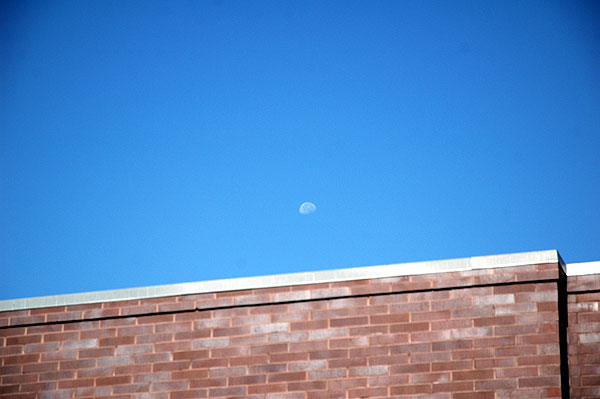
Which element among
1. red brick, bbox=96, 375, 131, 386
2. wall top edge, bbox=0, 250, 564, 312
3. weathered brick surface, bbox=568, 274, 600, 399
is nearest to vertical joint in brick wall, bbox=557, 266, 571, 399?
weathered brick surface, bbox=568, 274, 600, 399

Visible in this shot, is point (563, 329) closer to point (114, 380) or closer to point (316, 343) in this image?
point (316, 343)

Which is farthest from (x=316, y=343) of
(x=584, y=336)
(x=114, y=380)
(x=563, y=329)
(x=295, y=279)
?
(x=584, y=336)

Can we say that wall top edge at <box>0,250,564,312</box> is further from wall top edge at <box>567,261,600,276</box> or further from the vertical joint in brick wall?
the vertical joint in brick wall

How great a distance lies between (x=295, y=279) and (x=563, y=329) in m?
2.86

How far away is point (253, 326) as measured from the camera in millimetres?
8156

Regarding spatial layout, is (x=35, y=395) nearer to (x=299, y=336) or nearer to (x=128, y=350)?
(x=128, y=350)

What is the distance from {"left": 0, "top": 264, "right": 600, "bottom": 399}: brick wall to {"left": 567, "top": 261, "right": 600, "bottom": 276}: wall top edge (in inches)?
11.2

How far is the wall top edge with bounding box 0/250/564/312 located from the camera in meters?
7.57

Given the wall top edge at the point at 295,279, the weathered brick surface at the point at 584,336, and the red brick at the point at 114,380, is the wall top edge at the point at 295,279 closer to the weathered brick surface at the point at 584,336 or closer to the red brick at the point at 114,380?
the weathered brick surface at the point at 584,336

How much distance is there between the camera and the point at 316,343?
791cm

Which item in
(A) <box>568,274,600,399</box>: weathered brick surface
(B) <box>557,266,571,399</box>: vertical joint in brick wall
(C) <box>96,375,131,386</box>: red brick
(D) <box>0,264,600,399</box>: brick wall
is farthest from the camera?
(C) <box>96,375,131,386</box>: red brick

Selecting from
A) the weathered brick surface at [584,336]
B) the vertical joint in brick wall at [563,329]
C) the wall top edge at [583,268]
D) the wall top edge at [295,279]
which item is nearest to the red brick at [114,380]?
the wall top edge at [295,279]

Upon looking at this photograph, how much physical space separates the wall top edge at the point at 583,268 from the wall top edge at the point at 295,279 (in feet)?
0.08

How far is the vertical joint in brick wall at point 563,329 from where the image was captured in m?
7.25
